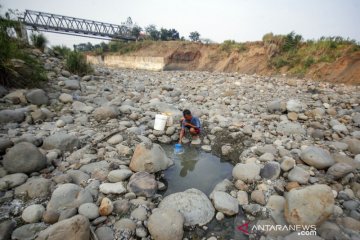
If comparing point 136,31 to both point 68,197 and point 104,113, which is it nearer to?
point 104,113

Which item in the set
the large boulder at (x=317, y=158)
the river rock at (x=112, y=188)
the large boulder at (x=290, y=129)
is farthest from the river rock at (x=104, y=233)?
the large boulder at (x=290, y=129)

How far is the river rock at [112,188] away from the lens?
2.58 meters

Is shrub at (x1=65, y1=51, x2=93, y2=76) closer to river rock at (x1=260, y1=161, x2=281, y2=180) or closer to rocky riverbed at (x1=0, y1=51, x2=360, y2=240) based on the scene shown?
rocky riverbed at (x1=0, y1=51, x2=360, y2=240)

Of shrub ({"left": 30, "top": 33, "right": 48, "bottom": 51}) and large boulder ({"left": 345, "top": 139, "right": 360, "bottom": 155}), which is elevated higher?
shrub ({"left": 30, "top": 33, "right": 48, "bottom": 51})

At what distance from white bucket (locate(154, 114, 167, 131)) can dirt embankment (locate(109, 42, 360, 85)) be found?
7323mm

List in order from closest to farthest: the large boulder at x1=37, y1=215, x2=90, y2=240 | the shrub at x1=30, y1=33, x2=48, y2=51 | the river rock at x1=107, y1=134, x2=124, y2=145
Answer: the large boulder at x1=37, y1=215, x2=90, y2=240
the river rock at x1=107, y1=134, x2=124, y2=145
the shrub at x1=30, y1=33, x2=48, y2=51

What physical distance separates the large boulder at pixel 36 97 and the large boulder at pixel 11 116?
26.9 inches

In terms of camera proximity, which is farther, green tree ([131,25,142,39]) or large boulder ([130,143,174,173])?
green tree ([131,25,142,39])

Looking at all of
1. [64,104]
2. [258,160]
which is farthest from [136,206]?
[64,104]

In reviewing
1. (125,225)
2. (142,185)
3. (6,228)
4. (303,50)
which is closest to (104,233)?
(125,225)

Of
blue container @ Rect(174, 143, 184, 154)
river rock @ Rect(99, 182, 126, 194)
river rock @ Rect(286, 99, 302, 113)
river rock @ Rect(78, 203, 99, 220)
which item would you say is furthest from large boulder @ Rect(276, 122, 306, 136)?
river rock @ Rect(78, 203, 99, 220)

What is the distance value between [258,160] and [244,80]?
564cm

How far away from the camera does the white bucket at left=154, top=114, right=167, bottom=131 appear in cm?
434

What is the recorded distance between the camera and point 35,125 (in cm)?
405
